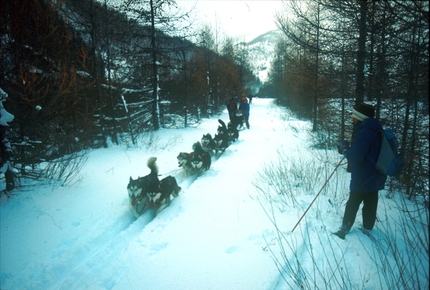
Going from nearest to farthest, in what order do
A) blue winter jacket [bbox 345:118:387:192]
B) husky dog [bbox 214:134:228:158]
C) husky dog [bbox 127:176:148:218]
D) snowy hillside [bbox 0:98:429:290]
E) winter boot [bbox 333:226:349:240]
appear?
snowy hillside [bbox 0:98:429:290], blue winter jacket [bbox 345:118:387:192], winter boot [bbox 333:226:349:240], husky dog [bbox 127:176:148:218], husky dog [bbox 214:134:228:158]

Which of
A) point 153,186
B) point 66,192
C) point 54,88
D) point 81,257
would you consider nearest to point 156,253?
point 81,257

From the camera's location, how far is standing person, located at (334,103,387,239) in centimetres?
304

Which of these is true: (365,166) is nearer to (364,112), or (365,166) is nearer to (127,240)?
(364,112)

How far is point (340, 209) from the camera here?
14.2 feet

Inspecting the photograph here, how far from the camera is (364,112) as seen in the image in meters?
3.16

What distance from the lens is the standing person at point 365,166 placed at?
304cm

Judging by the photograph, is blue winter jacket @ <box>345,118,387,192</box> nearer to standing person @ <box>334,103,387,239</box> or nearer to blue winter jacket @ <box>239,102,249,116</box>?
standing person @ <box>334,103,387,239</box>

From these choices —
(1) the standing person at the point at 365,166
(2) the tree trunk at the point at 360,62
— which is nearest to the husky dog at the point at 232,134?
(2) the tree trunk at the point at 360,62

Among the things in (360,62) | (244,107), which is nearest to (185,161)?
(360,62)

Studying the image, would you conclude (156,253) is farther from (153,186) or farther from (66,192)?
(66,192)

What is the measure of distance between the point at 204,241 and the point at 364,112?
10.3 feet

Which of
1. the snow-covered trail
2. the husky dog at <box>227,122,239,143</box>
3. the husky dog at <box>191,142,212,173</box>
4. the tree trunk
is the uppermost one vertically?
the tree trunk

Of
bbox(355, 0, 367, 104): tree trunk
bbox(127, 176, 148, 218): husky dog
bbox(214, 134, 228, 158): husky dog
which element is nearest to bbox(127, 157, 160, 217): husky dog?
bbox(127, 176, 148, 218): husky dog

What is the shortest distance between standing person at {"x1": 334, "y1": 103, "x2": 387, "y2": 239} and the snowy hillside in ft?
1.14
